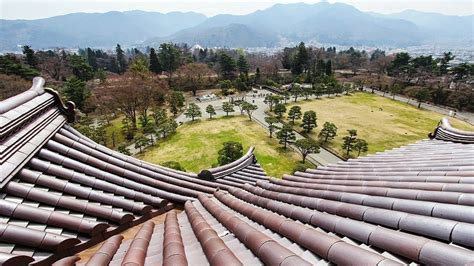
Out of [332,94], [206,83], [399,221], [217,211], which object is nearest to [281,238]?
[399,221]

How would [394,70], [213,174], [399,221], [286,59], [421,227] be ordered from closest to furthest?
[421,227] → [399,221] → [213,174] → [394,70] → [286,59]

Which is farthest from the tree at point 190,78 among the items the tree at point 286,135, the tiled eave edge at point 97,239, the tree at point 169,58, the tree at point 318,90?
the tiled eave edge at point 97,239

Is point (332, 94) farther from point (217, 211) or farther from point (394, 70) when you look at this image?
point (217, 211)

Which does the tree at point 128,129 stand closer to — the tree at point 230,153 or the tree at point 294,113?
the tree at point 230,153

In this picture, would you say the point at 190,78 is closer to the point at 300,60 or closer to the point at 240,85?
the point at 240,85

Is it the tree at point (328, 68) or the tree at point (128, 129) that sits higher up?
the tree at point (328, 68)
